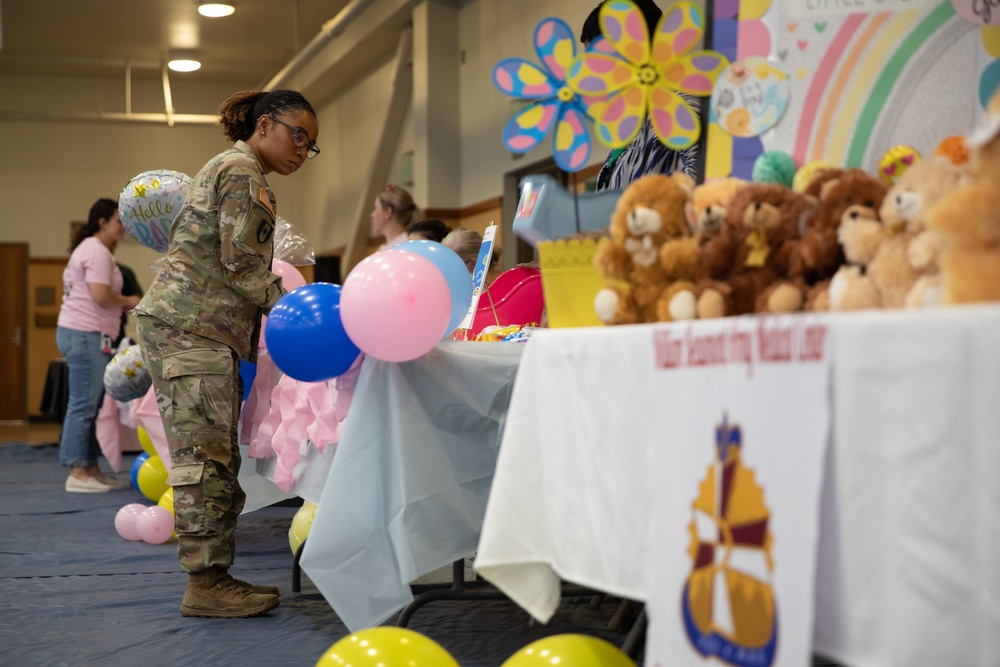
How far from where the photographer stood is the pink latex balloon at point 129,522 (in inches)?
149

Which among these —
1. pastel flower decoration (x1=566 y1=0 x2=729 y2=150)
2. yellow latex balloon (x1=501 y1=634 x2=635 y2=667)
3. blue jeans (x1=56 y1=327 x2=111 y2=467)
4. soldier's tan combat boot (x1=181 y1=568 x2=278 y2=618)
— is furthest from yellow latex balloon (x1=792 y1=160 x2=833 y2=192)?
blue jeans (x1=56 y1=327 x2=111 y2=467)

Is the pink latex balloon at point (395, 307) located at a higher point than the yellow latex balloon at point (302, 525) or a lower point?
higher

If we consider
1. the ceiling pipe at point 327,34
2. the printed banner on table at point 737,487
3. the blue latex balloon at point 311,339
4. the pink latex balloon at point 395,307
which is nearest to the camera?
the printed banner on table at point 737,487

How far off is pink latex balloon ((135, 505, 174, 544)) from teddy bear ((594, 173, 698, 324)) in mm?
2730

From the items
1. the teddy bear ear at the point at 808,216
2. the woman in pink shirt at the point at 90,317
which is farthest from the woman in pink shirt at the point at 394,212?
the teddy bear ear at the point at 808,216

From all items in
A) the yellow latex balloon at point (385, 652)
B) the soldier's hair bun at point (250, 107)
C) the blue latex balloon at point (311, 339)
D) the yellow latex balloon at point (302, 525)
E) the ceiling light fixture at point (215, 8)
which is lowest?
the yellow latex balloon at point (302, 525)

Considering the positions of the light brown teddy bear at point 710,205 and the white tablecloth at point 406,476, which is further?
the white tablecloth at point 406,476

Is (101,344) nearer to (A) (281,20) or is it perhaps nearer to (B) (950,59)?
(B) (950,59)

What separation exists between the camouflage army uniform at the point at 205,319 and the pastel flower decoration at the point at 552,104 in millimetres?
990

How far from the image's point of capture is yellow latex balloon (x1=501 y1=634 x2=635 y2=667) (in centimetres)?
141

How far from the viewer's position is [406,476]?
2.13 m

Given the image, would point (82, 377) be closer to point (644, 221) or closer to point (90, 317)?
point (90, 317)

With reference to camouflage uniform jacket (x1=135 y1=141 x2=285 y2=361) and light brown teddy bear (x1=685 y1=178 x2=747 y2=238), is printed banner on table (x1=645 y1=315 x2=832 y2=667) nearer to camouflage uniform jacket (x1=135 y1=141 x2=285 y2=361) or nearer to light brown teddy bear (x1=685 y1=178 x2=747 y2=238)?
light brown teddy bear (x1=685 y1=178 x2=747 y2=238)

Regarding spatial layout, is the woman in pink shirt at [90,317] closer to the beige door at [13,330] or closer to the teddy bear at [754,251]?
the teddy bear at [754,251]
